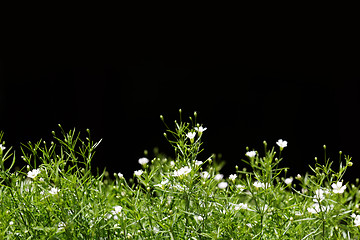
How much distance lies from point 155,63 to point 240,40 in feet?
2.33

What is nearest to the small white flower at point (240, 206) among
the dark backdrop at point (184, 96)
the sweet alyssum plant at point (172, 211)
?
the sweet alyssum plant at point (172, 211)

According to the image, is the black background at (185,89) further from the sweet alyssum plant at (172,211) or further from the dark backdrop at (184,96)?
the sweet alyssum plant at (172,211)

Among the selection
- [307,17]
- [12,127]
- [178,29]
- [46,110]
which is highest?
[307,17]

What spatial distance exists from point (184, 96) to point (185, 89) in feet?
0.19

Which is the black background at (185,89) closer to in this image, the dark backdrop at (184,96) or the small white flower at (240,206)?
the dark backdrop at (184,96)

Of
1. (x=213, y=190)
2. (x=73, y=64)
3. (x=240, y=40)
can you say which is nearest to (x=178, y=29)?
(x=240, y=40)

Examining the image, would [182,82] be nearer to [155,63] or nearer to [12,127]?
[155,63]

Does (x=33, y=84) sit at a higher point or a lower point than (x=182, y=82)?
lower

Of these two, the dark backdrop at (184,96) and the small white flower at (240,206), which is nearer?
the small white flower at (240,206)

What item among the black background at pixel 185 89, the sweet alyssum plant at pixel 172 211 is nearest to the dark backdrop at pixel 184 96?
the black background at pixel 185 89

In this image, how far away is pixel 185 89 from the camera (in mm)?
4039

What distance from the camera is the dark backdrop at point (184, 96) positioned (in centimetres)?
397

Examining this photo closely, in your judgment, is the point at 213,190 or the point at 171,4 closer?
the point at 213,190

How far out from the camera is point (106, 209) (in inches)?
62.9
